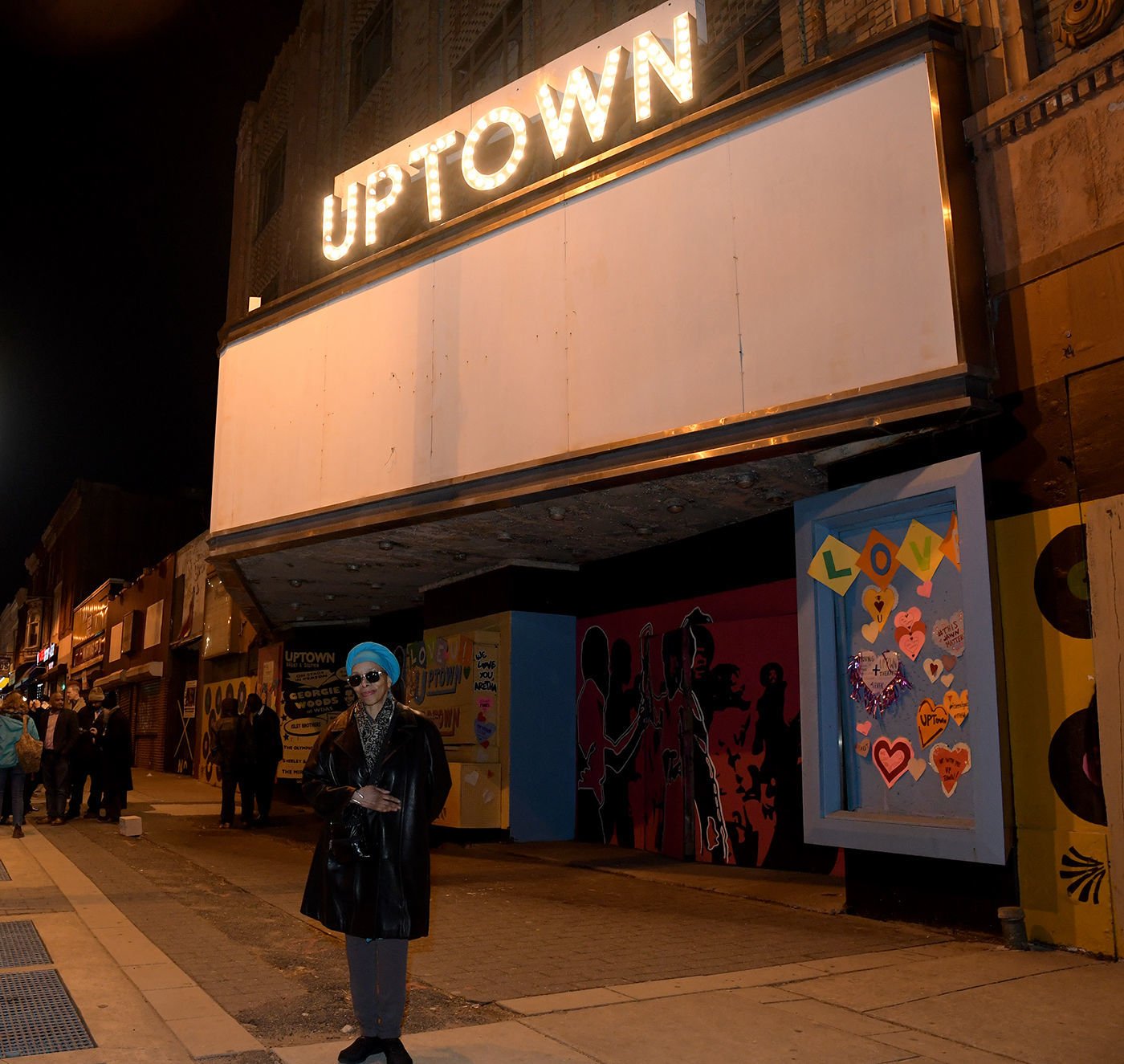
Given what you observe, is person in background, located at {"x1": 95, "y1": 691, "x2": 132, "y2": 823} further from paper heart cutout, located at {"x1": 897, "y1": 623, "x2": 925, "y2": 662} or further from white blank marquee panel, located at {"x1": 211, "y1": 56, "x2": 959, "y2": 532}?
paper heart cutout, located at {"x1": 897, "y1": 623, "x2": 925, "y2": 662}

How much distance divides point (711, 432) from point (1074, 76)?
356 centimetres

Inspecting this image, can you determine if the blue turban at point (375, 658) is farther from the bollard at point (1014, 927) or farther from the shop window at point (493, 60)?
the shop window at point (493, 60)

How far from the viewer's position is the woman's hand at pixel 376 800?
4.31m

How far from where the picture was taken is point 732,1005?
210 inches

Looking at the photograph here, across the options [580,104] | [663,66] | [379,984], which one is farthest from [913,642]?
[580,104]

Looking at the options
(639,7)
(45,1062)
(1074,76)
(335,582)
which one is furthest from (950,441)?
(335,582)

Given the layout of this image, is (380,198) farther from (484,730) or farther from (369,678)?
(369,678)

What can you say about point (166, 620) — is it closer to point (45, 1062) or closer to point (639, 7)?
point (639, 7)

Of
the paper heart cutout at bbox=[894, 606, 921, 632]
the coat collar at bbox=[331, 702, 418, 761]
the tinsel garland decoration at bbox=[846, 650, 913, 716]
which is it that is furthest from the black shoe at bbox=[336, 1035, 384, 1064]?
the paper heart cutout at bbox=[894, 606, 921, 632]

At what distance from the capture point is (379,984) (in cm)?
434

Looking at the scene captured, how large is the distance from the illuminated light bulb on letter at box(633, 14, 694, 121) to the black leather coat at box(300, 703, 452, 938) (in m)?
7.61

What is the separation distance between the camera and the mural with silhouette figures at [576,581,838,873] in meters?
10.3

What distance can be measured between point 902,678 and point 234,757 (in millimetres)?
10056

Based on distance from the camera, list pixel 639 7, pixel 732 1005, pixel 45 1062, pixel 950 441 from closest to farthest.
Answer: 1. pixel 45 1062
2. pixel 732 1005
3. pixel 950 441
4. pixel 639 7
